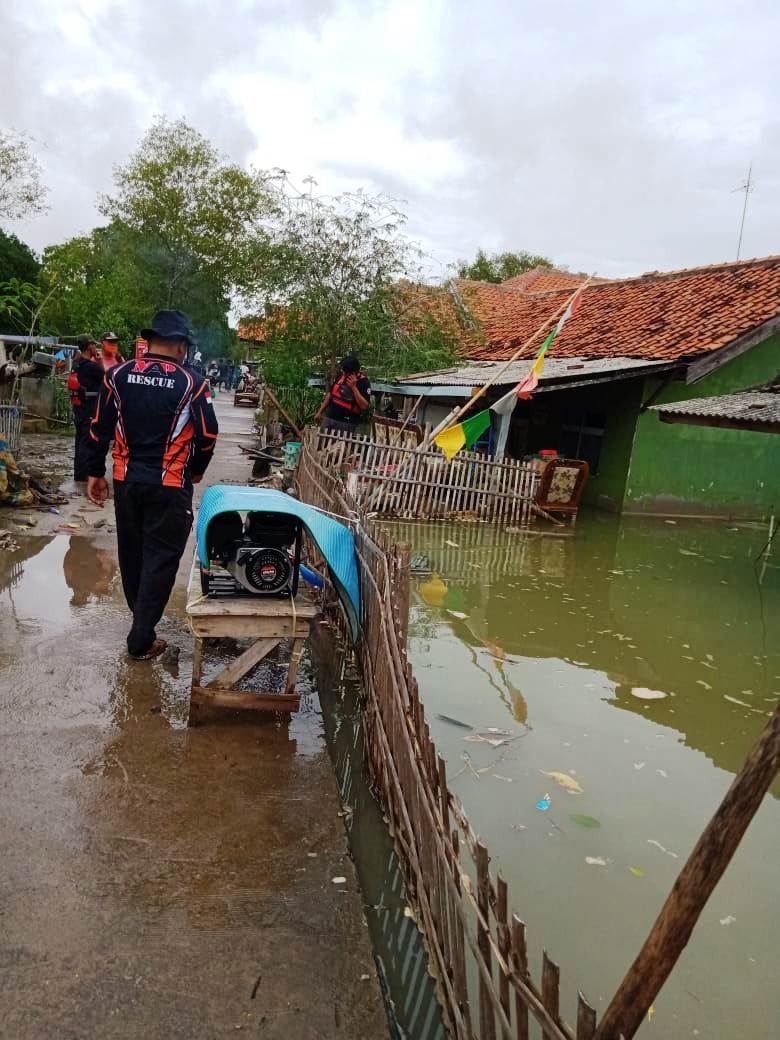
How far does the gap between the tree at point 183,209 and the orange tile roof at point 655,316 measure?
14.2 metres

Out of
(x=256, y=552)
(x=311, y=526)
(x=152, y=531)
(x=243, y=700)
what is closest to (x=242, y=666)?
(x=243, y=700)

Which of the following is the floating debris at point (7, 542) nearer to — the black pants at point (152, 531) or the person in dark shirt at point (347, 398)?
the black pants at point (152, 531)

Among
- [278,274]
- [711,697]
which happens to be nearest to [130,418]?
[711,697]

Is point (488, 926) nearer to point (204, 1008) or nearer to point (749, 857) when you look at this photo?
point (204, 1008)

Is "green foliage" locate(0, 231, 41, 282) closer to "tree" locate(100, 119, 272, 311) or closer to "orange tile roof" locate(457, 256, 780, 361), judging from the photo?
"tree" locate(100, 119, 272, 311)

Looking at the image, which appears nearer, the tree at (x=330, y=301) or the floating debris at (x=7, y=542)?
the floating debris at (x=7, y=542)

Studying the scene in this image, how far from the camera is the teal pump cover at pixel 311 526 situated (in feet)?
13.1

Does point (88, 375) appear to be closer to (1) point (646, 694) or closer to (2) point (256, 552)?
(2) point (256, 552)

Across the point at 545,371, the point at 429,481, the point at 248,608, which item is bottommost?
the point at 248,608

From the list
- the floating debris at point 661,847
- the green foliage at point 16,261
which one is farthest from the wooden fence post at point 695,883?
the green foliage at point 16,261

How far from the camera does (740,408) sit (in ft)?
29.1

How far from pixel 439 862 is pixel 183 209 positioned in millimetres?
30991

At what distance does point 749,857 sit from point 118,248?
1298 inches

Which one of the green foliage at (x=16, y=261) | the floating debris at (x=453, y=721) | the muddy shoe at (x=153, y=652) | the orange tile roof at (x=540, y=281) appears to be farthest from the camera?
the green foliage at (x=16, y=261)
